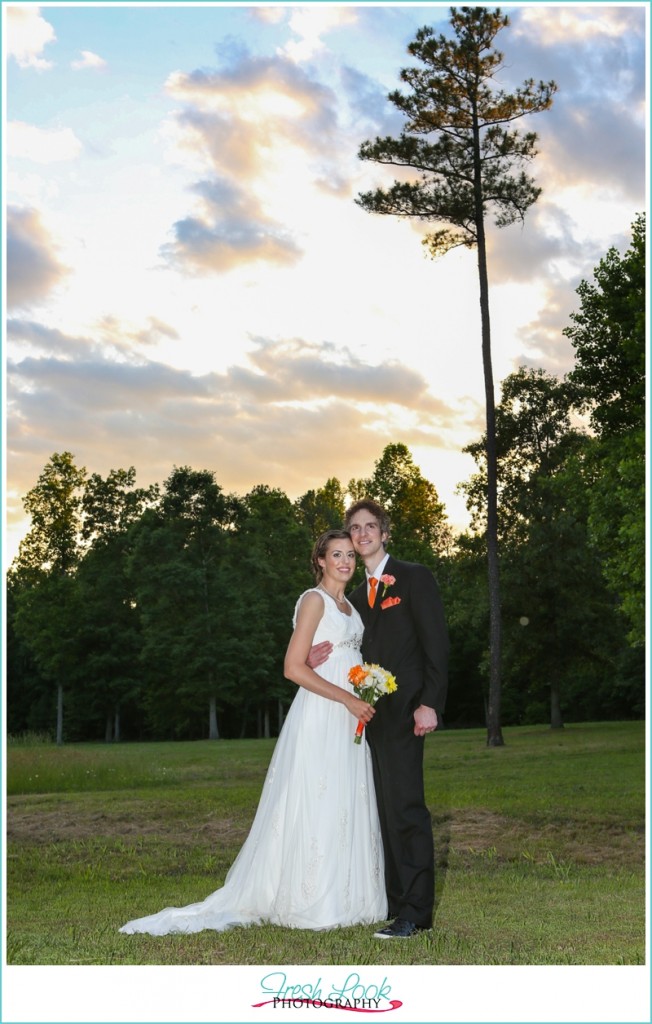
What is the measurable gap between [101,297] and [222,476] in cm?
2286

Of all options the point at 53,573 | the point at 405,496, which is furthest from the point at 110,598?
the point at 405,496

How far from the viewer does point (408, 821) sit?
6336 mm

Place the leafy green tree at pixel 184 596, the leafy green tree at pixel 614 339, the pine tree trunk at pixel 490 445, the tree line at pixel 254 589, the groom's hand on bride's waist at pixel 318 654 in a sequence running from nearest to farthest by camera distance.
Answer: the groom's hand on bride's waist at pixel 318 654 → the leafy green tree at pixel 614 339 → the pine tree trunk at pixel 490 445 → the tree line at pixel 254 589 → the leafy green tree at pixel 184 596

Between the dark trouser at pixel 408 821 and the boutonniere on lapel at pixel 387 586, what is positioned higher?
the boutonniere on lapel at pixel 387 586

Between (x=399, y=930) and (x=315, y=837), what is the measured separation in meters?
0.78

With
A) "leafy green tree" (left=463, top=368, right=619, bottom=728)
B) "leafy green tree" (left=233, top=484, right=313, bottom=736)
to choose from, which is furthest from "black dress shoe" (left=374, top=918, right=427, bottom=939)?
"leafy green tree" (left=233, top=484, right=313, bottom=736)

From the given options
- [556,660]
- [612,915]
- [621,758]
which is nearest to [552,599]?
[556,660]

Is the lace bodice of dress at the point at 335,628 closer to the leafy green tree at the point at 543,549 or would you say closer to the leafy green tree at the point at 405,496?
the leafy green tree at the point at 543,549

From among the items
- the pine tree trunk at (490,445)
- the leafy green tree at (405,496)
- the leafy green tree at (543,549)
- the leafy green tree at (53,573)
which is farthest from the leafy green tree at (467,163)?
the leafy green tree at (53,573)

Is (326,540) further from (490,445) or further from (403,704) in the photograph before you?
(490,445)

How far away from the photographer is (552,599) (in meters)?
36.3

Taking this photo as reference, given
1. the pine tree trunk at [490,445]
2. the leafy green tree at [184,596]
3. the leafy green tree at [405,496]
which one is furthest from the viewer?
the leafy green tree at [405,496]

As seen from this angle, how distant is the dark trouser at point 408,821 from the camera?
6336mm

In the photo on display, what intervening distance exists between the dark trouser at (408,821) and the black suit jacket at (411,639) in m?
0.20
